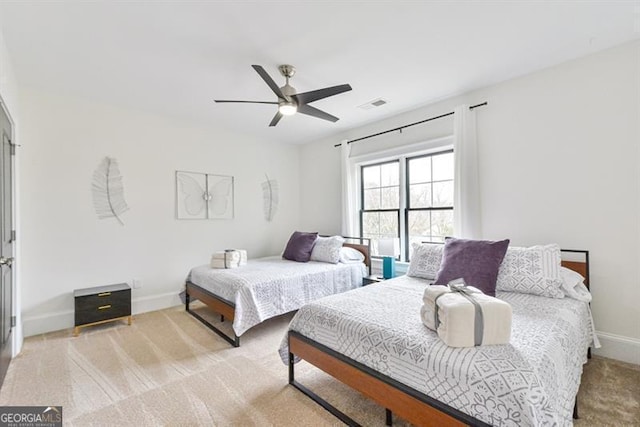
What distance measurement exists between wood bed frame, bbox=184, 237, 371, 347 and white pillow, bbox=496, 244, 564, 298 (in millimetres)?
1919

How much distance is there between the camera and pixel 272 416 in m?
1.79

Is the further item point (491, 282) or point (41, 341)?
point (41, 341)

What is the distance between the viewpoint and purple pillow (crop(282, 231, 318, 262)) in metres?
4.08

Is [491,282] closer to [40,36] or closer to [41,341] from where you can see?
[40,36]

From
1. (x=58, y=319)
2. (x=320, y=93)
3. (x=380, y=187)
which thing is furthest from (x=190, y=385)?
(x=380, y=187)

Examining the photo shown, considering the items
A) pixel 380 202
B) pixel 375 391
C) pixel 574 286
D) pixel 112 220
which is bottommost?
pixel 375 391

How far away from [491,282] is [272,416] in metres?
1.86

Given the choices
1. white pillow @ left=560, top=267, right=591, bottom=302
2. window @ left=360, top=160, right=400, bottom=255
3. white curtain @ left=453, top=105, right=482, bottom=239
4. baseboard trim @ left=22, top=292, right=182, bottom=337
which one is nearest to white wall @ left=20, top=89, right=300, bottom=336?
baseboard trim @ left=22, top=292, right=182, bottom=337

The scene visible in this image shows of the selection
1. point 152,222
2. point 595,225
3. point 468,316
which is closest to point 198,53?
point 152,222

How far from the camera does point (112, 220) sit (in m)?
3.58

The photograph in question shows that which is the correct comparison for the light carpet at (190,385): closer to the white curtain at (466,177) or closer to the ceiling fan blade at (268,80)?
the white curtain at (466,177)

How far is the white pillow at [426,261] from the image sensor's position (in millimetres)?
2764

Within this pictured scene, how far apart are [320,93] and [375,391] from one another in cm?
224

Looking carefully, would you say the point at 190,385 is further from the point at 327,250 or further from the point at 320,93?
the point at 320,93
